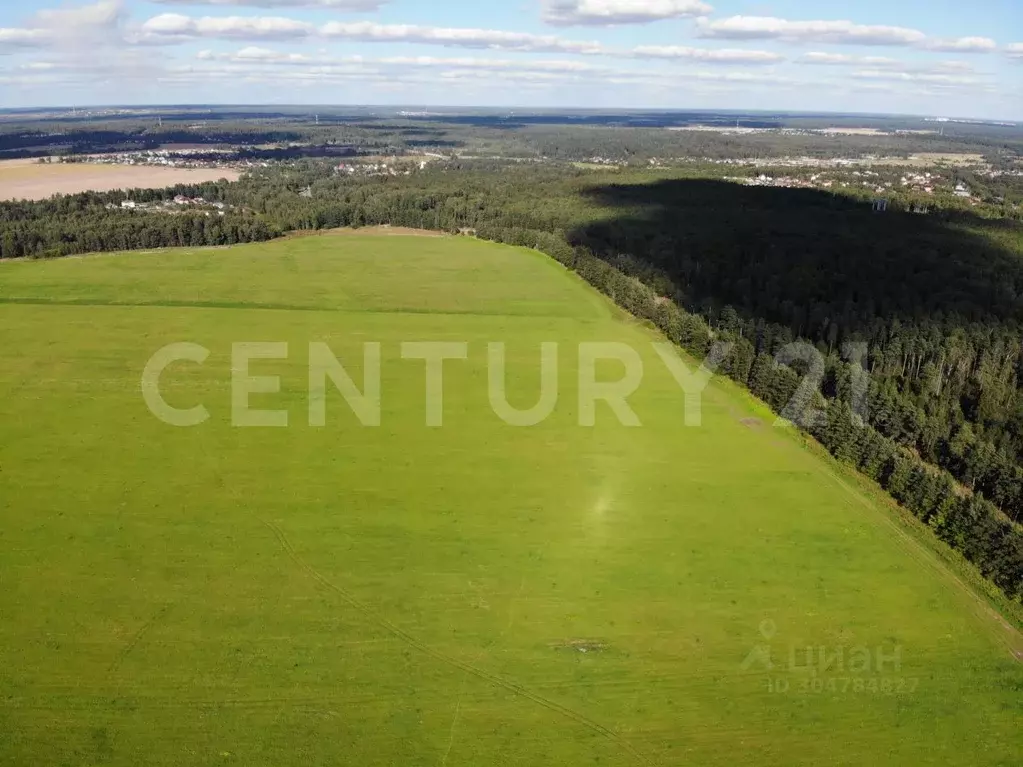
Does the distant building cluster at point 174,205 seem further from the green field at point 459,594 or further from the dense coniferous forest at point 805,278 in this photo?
the green field at point 459,594

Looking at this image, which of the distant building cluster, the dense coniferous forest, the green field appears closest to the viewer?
the green field

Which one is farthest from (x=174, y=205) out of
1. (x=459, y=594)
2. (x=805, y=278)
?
(x=459, y=594)

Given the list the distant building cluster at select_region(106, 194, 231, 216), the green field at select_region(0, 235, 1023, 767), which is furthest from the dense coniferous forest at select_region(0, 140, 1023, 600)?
the green field at select_region(0, 235, 1023, 767)

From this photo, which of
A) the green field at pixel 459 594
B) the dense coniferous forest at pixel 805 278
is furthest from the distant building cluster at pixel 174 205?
the green field at pixel 459 594

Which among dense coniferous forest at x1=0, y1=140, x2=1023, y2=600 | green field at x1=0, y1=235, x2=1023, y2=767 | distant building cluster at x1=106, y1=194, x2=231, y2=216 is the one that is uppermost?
distant building cluster at x1=106, y1=194, x2=231, y2=216

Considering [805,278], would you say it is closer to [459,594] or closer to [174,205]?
[459,594]

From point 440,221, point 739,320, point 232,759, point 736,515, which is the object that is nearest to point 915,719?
point 736,515

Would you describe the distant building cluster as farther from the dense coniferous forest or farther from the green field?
the green field
